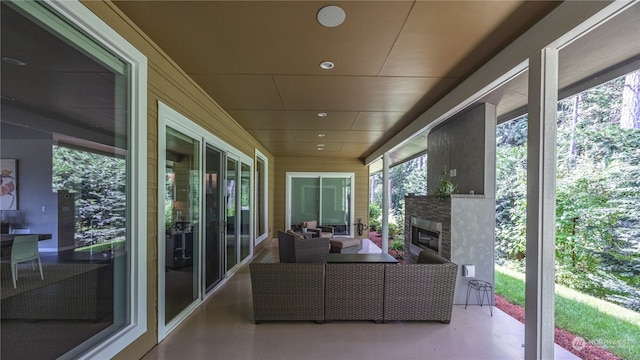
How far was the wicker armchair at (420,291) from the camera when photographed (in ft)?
10.5

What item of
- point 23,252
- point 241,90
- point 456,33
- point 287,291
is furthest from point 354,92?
point 23,252

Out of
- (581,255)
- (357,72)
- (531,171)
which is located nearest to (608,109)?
(531,171)

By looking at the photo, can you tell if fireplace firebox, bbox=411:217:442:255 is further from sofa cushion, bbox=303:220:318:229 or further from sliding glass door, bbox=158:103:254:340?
sofa cushion, bbox=303:220:318:229

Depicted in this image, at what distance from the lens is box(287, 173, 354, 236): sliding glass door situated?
10141mm

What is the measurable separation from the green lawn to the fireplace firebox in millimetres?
1453

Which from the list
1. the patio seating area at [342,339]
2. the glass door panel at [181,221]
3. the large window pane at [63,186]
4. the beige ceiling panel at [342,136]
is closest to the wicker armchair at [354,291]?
the patio seating area at [342,339]

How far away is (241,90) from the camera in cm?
362

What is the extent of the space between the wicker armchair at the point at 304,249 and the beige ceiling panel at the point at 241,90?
7.00 feet

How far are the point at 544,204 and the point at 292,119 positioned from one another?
12.2 ft

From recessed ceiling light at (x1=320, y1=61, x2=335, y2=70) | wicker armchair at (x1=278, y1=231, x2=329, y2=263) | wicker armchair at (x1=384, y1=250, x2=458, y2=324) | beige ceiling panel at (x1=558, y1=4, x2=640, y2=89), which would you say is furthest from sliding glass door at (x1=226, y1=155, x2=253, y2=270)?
beige ceiling panel at (x1=558, y1=4, x2=640, y2=89)

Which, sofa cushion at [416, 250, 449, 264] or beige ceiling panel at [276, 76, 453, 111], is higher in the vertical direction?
beige ceiling panel at [276, 76, 453, 111]

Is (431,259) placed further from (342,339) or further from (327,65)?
(327,65)

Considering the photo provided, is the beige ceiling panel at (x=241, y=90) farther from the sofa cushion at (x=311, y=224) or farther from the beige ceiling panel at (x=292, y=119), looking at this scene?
the sofa cushion at (x=311, y=224)

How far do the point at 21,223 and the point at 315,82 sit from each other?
2.64m
